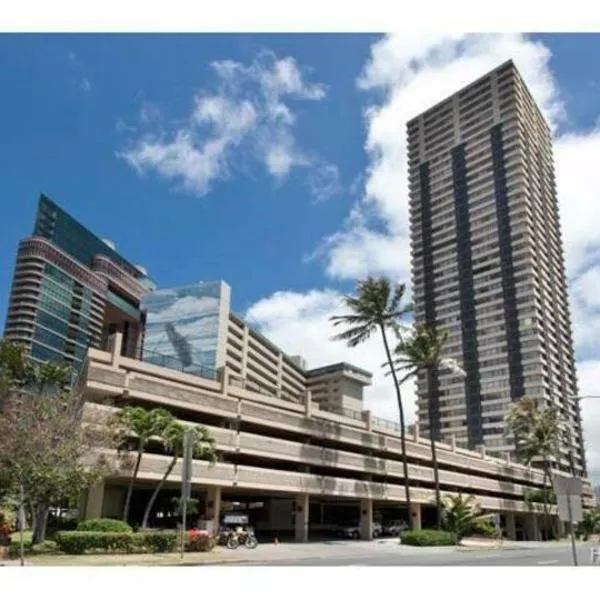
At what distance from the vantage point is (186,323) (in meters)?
114

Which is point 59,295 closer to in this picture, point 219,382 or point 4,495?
point 219,382

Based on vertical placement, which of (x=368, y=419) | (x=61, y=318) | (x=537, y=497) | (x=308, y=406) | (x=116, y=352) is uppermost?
(x=61, y=318)

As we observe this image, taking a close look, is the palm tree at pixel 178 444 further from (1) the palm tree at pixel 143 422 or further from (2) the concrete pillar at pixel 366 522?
(2) the concrete pillar at pixel 366 522

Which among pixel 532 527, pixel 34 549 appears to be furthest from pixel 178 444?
pixel 532 527

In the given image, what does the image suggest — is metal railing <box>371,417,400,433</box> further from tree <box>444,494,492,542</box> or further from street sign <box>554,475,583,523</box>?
street sign <box>554,475,583,523</box>

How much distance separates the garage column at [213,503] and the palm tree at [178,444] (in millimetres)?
4320

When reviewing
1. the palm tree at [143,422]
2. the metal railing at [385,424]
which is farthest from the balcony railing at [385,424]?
the palm tree at [143,422]

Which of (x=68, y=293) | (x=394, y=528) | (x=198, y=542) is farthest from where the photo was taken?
(x=68, y=293)

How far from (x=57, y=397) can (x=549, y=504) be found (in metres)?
65.0

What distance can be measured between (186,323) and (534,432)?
61.8 meters

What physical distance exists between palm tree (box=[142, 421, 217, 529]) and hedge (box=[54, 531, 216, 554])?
618 cm

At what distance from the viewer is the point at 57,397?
32.8 meters

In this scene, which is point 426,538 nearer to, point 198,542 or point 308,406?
point 198,542
